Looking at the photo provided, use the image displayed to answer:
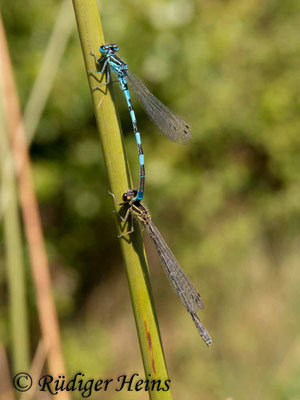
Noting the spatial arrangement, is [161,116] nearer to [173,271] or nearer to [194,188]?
[173,271]

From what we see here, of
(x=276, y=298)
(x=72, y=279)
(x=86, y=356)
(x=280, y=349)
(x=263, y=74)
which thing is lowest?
(x=280, y=349)

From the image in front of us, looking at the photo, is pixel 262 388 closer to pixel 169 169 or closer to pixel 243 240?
pixel 243 240

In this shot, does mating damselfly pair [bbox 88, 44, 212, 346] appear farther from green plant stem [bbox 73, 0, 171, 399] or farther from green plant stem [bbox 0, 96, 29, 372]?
green plant stem [bbox 73, 0, 171, 399]

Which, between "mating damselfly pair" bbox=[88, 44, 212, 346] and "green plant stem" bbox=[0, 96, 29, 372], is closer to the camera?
"green plant stem" bbox=[0, 96, 29, 372]

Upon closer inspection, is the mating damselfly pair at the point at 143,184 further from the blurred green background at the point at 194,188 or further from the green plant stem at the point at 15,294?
the blurred green background at the point at 194,188

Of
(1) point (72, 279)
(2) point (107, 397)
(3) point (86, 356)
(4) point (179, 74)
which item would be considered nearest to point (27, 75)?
(4) point (179, 74)

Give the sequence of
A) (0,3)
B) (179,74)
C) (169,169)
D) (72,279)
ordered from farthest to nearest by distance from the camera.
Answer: (72,279) → (169,169) → (179,74) → (0,3)

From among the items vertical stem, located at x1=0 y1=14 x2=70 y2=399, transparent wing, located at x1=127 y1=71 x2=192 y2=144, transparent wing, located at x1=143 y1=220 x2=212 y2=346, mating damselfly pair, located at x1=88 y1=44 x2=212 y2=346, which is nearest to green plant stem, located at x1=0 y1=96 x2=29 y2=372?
vertical stem, located at x1=0 y1=14 x2=70 y2=399
